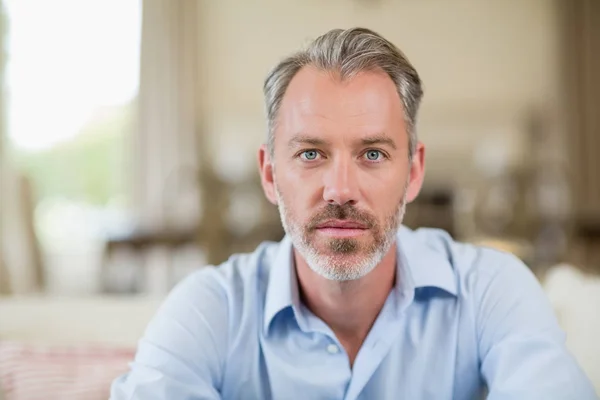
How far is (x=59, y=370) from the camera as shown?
1.07 metres

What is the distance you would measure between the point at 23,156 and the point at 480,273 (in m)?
4.35

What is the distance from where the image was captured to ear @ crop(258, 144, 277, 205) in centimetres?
102

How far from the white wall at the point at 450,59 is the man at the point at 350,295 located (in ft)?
13.1

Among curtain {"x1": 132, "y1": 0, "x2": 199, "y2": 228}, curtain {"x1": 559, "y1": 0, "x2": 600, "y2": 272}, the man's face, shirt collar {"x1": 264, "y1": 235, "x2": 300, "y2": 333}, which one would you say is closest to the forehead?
the man's face

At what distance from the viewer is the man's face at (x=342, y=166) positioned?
2.87ft

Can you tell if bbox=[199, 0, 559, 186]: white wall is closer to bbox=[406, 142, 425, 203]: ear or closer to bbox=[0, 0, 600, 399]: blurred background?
bbox=[0, 0, 600, 399]: blurred background

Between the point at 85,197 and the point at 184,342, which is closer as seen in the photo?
the point at 184,342

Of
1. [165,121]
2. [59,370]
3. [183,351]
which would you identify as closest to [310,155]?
[183,351]

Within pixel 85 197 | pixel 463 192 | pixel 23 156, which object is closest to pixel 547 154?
pixel 463 192

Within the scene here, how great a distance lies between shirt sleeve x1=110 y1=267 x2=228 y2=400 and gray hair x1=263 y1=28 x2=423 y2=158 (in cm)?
28

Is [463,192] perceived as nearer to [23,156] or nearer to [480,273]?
[23,156]

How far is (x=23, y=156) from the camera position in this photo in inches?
184

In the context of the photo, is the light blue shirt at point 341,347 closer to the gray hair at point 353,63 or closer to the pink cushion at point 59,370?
the pink cushion at point 59,370

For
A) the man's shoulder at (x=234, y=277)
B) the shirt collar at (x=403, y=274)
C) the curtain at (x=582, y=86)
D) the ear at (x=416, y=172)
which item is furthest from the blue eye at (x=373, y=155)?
the curtain at (x=582, y=86)
